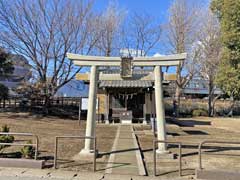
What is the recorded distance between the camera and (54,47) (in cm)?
2538

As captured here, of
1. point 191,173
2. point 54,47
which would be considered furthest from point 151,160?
point 54,47

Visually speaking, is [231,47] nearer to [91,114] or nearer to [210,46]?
[91,114]

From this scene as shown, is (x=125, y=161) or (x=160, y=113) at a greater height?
(x=160, y=113)

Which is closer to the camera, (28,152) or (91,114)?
(28,152)

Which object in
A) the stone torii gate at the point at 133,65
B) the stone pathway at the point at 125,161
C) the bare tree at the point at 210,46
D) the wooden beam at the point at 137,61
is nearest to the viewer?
the stone pathway at the point at 125,161

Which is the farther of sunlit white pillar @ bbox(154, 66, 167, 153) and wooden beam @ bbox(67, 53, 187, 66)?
wooden beam @ bbox(67, 53, 187, 66)

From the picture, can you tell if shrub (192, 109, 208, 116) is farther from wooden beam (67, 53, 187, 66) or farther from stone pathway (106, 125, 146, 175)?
wooden beam (67, 53, 187, 66)

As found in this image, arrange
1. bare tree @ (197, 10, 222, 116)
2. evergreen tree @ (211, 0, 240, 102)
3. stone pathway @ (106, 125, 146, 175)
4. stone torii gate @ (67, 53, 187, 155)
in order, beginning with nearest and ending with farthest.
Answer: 1. stone pathway @ (106, 125, 146, 175)
2. stone torii gate @ (67, 53, 187, 155)
3. evergreen tree @ (211, 0, 240, 102)
4. bare tree @ (197, 10, 222, 116)

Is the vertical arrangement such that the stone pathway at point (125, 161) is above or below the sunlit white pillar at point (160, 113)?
below

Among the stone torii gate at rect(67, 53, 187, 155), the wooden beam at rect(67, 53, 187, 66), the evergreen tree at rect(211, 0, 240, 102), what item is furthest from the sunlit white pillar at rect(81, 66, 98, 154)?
the evergreen tree at rect(211, 0, 240, 102)

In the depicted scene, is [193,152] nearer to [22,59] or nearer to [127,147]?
[127,147]

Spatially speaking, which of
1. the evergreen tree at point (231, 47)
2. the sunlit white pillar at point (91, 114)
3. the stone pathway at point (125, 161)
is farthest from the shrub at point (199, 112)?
A: the sunlit white pillar at point (91, 114)

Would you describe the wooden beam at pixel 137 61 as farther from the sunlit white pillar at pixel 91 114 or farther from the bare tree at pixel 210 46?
the bare tree at pixel 210 46

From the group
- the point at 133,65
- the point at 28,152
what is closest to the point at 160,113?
the point at 133,65
